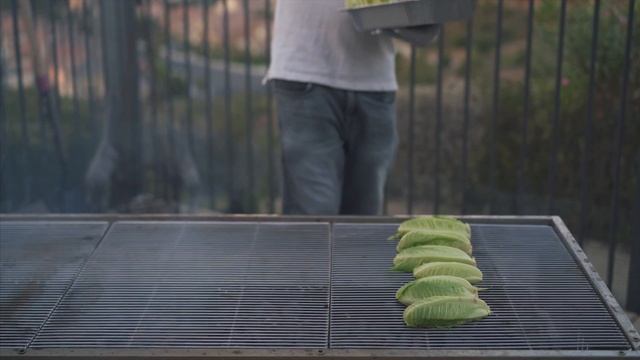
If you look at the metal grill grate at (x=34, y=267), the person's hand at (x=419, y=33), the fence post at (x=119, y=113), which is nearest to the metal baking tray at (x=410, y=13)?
the person's hand at (x=419, y=33)

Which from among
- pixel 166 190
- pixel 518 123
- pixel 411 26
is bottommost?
pixel 166 190

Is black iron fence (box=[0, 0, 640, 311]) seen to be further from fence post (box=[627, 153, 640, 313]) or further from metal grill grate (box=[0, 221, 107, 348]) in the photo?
metal grill grate (box=[0, 221, 107, 348])

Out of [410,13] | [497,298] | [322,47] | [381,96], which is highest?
[410,13]

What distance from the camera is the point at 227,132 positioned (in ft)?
16.9

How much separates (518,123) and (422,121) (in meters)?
0.67

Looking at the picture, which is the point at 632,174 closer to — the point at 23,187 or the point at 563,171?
the point at 563,171

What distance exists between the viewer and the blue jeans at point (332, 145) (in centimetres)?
346

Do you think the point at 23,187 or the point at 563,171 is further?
the point at 563,171

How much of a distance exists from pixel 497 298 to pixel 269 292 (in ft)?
2.10

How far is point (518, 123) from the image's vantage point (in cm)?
571

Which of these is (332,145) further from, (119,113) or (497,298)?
(119,113)

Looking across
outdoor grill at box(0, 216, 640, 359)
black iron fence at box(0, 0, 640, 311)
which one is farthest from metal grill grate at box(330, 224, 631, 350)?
black iron fence at box(0, 0, 640, 311)

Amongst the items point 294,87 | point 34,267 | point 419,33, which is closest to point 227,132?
point 294,87

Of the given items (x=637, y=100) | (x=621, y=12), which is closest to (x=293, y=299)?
(x=637, y=100)
